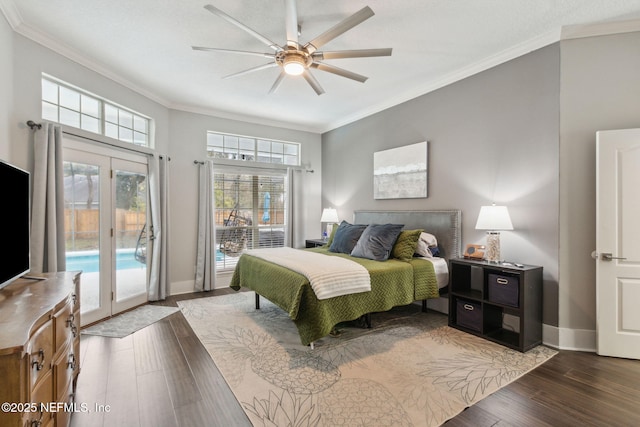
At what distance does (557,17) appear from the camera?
2652mm

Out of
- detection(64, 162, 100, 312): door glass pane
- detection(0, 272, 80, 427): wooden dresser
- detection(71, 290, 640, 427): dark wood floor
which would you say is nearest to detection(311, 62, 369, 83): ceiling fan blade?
detection(0, 272, 80, 427): wooden dresser

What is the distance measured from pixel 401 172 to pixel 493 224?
1716 mm

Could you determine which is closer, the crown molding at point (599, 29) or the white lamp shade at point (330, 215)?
the crown molding at point (599, 29)

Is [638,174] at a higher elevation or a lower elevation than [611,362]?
higher

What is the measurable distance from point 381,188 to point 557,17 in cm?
276

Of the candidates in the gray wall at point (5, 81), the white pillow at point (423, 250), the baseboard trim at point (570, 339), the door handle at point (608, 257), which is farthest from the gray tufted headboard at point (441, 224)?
the gray wall at point (5, 81)

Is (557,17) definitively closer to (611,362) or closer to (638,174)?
(638,174)

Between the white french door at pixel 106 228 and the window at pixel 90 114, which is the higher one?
the window at pixel 90 114

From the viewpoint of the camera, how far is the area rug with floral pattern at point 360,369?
1.98 metres

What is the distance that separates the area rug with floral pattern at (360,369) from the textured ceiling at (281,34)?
2959 millimetres

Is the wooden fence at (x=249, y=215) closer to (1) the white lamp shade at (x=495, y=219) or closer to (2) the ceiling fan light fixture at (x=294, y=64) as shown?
(2) the ceiling fan light fixture at (x=294, y=64)

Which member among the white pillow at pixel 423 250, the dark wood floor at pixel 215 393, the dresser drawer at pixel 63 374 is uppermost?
the white pillow at pixel 423 250

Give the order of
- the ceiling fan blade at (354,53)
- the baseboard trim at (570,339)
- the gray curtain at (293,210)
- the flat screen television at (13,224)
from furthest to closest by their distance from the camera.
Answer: the gray curtain at (293,210) → the baseboard trim at (570,339) → the ceiling fan blade at (354,53) → the flat screen television at (13,224)

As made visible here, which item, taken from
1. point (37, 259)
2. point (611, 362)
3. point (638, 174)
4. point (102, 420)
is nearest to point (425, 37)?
point (638, 174)
